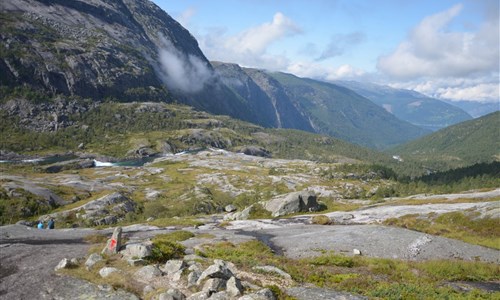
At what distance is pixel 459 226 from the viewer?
6975 cm

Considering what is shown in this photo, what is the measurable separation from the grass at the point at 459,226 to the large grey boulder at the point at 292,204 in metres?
30.3

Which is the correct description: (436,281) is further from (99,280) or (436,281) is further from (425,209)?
(425,209)

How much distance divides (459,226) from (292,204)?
44878 millimetres

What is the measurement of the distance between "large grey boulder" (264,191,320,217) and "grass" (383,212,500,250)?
3030 cm

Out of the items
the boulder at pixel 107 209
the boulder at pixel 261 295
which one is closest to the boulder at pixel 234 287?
the boulder at pixel 261 295

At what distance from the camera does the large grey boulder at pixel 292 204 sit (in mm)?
103238

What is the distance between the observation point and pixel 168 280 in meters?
28.2

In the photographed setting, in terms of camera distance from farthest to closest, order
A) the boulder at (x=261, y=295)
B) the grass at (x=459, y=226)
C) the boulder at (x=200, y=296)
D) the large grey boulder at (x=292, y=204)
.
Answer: the large grey boulder at (x=292, y=204), the grass at (x=459, y=226), the boulder at (x=200, y=296), the boulder at (x=261, y=295)

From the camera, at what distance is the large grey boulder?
103238 mm

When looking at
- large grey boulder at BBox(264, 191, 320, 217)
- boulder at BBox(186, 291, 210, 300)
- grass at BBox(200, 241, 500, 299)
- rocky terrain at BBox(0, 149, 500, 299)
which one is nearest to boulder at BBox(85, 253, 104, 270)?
rocky terrain at BBox(0, 149, 500, 299)

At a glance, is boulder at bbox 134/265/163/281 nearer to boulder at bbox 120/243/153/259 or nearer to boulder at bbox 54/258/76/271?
boulder at bbox 120/243/153/259

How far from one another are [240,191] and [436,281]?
163932mm

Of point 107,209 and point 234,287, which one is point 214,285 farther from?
point 107,209

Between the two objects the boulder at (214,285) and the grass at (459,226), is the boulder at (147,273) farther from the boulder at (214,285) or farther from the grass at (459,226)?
the grass at (459,226)
